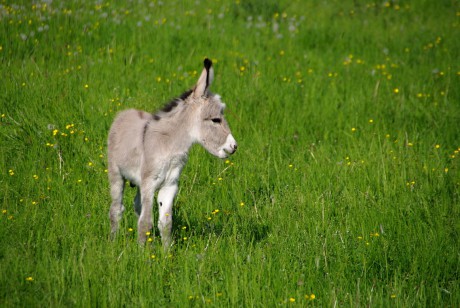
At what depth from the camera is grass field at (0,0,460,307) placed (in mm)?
5234

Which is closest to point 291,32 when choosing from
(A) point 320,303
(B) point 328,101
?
(B) point 328,101

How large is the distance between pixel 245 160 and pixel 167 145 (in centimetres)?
212

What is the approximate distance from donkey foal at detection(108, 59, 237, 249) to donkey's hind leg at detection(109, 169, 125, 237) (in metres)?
0.01

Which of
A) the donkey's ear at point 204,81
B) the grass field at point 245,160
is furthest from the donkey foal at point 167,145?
the grass field at point 245,160

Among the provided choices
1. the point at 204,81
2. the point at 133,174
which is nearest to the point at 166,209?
the point at 133,174

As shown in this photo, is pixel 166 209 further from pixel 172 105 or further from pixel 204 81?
pixel 204 81

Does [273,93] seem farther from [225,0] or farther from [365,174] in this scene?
[225,0]

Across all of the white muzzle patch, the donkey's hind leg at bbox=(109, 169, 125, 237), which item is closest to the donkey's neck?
the white muzzle patch

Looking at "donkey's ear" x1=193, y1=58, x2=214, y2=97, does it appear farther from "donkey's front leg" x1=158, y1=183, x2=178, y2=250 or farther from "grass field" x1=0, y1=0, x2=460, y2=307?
"grass field" x1=0, y1=0, x2=460, y2=307

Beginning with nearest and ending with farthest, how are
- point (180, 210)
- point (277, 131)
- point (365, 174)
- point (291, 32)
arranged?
point (180, 210) → point (365, 174) → point (277, 131) → point (291, 32)

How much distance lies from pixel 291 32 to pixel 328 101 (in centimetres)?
300

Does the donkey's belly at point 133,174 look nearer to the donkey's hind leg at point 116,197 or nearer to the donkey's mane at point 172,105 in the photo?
the donkey's hind leg at point 116,197

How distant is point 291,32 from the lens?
12.1 m

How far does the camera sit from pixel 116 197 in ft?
20.0
